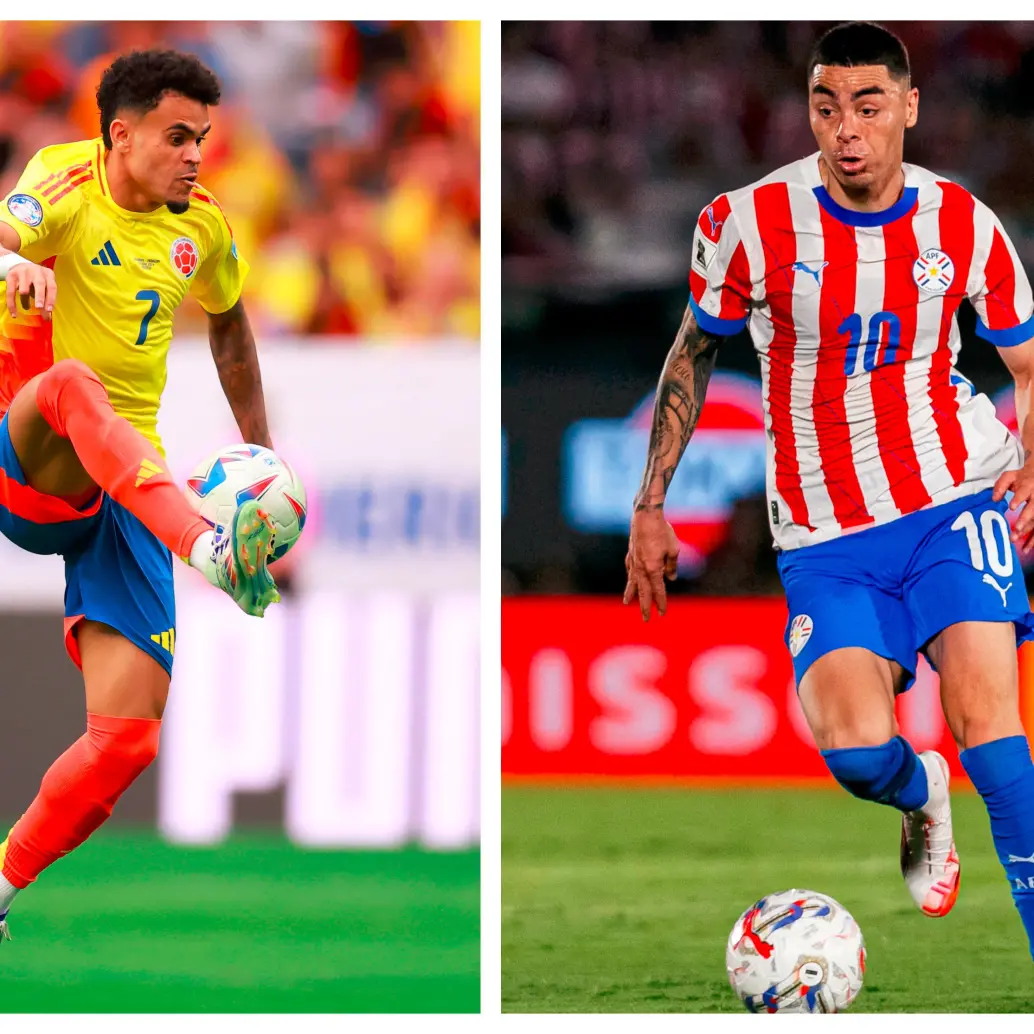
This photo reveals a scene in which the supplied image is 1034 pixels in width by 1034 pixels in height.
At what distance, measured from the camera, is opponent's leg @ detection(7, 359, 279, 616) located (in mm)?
3229

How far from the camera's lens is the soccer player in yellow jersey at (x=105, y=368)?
3627 millimetres

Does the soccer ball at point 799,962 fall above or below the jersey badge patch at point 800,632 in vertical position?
below

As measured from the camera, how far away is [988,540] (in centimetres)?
361

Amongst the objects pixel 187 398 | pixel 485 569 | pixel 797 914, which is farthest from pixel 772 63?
pixel 797 914

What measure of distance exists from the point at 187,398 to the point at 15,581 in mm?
927

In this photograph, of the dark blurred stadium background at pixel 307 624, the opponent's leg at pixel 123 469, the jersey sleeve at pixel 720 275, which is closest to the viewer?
the opponent's leg at pixel 123 469

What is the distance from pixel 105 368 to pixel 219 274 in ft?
1.24

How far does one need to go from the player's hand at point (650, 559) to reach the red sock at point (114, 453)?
945mm

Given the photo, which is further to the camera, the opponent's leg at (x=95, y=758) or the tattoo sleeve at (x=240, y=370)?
the tattoo sleeve at (x=240, y=370)

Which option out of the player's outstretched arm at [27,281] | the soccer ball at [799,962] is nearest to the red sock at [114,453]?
the player's outstretched arm at [27,281]

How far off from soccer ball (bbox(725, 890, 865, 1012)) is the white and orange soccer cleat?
0.74 feet

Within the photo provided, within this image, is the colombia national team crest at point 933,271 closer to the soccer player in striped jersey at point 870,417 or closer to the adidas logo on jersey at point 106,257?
the soccer player in striped jersey at point 870,417

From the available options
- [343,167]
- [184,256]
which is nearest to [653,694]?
[343,167]

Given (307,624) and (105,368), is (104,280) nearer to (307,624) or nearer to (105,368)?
(105,368)
